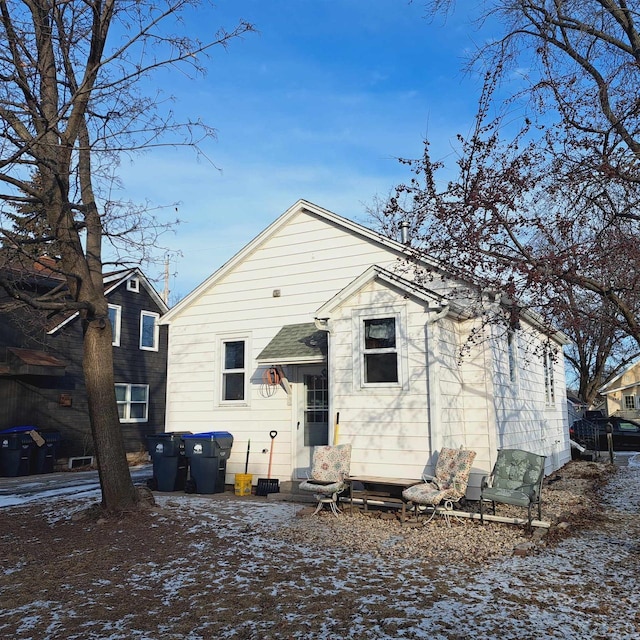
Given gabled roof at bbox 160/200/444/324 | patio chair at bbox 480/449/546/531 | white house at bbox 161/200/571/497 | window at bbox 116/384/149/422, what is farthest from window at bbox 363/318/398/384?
window at bbox 116/384/149/422

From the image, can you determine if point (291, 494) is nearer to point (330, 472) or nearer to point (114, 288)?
point (330, 472)

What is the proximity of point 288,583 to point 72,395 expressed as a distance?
48.0ft

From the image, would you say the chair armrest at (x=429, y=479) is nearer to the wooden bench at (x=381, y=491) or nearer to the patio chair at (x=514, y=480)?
the wooden bench at (x=381, y=491)

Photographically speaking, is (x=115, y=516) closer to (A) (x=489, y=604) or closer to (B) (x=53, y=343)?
(A) (x=489, y=604)

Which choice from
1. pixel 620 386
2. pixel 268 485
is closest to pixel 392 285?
pixel 268 485

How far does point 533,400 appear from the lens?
12953 mm

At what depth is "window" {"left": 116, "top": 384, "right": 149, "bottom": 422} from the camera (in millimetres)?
19781

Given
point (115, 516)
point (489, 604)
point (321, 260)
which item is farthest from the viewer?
point (321, 260)

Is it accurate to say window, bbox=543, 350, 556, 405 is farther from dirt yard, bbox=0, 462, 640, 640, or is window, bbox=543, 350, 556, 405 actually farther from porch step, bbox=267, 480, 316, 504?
porch step, bbox=267, 480, 316, 504

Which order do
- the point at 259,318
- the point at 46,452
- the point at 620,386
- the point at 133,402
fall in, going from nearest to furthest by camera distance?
the point at 259,318 → the point at 46,452 → the point at 133,402 → the point at 620,386

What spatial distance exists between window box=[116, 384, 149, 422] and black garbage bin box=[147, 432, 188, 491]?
29.7 feet

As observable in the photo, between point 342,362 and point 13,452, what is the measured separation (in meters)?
10.8

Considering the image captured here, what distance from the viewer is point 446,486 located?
7.82 meters

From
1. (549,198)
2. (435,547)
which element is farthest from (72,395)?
(549,198)
